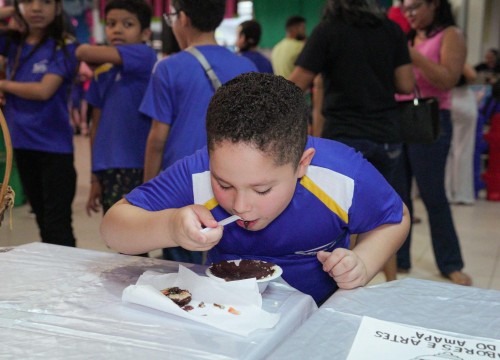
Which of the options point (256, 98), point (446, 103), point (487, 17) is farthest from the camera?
point (487, 17)

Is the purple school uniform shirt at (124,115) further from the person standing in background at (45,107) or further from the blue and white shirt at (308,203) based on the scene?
the blue and white shirt at (308,203)

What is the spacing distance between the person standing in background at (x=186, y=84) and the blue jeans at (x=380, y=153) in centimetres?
50

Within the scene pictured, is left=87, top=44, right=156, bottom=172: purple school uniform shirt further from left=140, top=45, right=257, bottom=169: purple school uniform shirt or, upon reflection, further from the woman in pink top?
the woman in pink top

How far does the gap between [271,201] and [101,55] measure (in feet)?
4.83

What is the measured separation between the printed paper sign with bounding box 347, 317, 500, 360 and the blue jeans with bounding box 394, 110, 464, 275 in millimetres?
1871

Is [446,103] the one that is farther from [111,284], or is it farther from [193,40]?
[111,284]

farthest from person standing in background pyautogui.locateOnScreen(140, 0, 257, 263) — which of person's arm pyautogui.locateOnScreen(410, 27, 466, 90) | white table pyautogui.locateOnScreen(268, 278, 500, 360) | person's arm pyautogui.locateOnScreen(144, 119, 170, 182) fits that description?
white table pyautogui.locateOnScreen(268, 278, 500, 360)

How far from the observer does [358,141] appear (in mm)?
2217

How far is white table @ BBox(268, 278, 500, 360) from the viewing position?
2.58ft

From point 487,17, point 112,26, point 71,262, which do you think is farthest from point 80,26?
point 71,262

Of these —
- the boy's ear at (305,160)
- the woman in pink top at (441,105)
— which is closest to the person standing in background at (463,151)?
the woman in pink top at (441,105)

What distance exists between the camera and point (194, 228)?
37.9 inches

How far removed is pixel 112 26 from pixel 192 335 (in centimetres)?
189

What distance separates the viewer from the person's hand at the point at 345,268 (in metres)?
1.03
